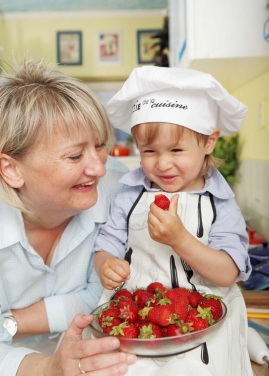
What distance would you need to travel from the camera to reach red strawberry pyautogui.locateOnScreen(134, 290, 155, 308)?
0.85 metres

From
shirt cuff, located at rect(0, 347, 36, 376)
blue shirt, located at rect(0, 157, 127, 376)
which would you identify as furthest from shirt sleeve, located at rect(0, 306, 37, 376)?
blue shirt, located at rect(0, 157, 127, 376)

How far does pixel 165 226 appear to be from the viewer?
2.80ft

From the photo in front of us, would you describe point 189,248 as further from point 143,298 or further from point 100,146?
point 100,146

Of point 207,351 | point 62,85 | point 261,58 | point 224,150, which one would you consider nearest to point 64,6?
point 224,150

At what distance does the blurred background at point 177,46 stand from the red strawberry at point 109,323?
2.34 ft

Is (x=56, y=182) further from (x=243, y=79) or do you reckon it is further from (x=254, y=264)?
(x=243, y=79)

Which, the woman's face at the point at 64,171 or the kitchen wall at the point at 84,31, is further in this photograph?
the kitchen wall at the point at 84,31

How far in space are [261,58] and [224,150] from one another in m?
0.85

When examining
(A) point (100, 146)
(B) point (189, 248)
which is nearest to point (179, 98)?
(A) point (100, 146)

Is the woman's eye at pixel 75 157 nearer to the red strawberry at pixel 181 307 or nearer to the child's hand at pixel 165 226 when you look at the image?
the child's hand at pixel 165 226

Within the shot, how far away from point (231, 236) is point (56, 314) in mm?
525

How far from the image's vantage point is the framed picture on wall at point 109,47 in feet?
12.7

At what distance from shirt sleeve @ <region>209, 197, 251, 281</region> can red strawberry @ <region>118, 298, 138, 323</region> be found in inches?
9.5

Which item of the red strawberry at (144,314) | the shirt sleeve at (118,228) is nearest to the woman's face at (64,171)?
the shirt sleeve at (118,228)
